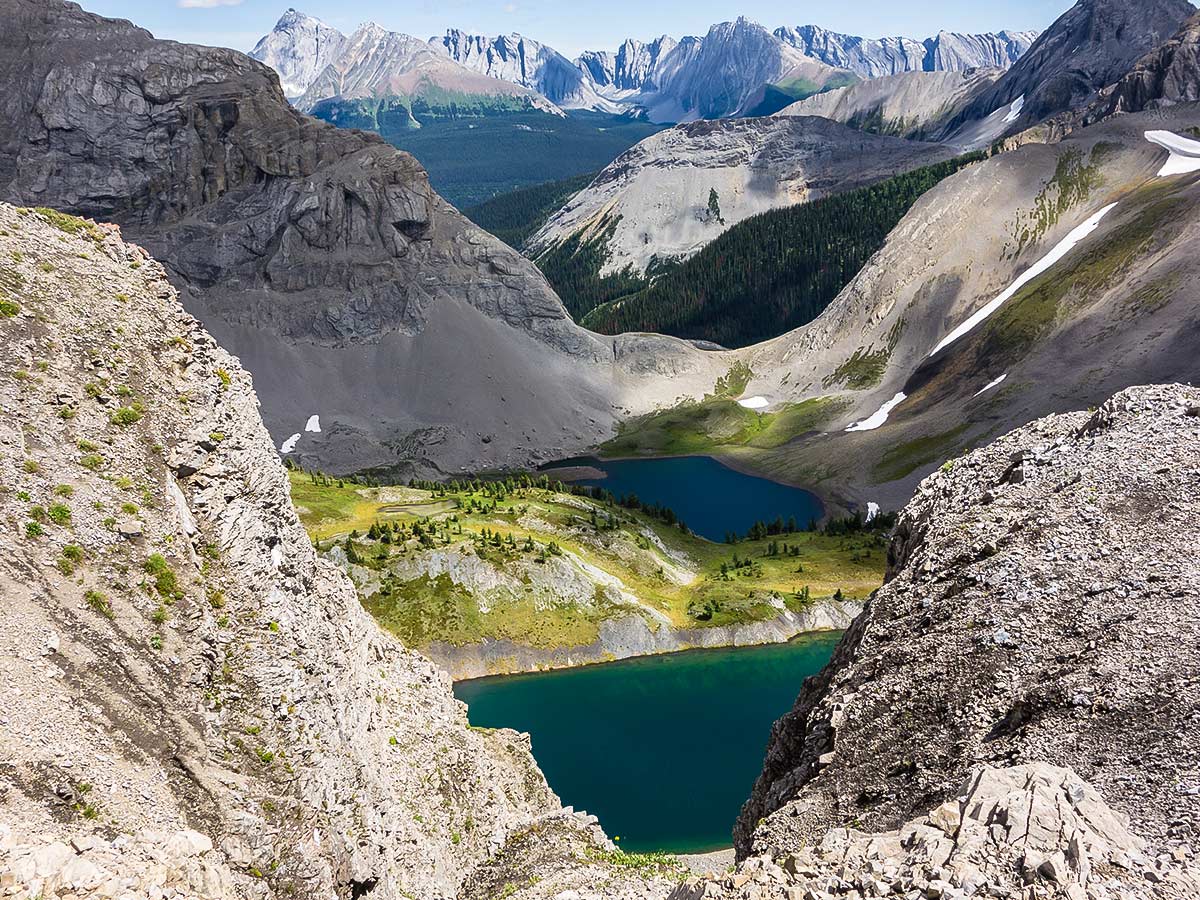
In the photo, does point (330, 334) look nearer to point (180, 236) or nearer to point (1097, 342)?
point (180, 236)

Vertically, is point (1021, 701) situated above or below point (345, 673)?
above

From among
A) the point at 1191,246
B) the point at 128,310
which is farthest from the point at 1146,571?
the point at 1191,246

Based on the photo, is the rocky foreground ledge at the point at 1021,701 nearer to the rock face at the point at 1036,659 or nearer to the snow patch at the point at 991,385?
the rock face at the point at 1036,659

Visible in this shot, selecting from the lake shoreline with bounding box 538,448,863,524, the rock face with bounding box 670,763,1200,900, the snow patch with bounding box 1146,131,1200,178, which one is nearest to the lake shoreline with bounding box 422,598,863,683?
the lake shoreline with bounding box 538,448,863,524

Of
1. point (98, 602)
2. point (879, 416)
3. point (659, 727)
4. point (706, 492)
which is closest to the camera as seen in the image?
point (98, 602)

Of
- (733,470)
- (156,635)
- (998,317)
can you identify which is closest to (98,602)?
(156,635)

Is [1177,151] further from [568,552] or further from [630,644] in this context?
[630,644]

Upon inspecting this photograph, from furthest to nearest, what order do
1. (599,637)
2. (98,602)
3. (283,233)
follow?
(283,233)
(599,637)
(98,602)
